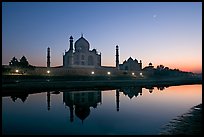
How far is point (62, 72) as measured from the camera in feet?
191

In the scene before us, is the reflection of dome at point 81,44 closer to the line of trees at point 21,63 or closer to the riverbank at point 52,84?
the riverbank at point 52,84

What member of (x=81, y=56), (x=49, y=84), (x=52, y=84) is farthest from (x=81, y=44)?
(x=49, y=84)

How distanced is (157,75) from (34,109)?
224ft

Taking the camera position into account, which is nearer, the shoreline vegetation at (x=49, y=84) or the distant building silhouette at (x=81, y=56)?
the shoreline vegetation at (x=49, y=84)

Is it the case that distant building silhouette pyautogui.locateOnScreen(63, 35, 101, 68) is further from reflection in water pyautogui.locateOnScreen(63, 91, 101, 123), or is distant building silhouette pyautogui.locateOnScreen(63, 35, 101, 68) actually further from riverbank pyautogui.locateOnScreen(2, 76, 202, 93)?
reflection in water pyautogui.locateOnScreen(63, 91, 101, 123)

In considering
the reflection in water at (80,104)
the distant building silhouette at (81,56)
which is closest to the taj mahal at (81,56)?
the distant building silhouette at (81,56)

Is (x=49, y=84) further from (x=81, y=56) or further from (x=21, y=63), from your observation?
(x=81, y=56)

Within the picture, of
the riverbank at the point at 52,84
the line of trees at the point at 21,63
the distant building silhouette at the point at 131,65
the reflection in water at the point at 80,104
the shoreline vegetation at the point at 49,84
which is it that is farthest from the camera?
the distant building silhouette at the point at 131,65

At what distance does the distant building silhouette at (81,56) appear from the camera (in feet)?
232

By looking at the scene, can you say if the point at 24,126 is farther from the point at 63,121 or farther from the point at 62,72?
the point at 62,72

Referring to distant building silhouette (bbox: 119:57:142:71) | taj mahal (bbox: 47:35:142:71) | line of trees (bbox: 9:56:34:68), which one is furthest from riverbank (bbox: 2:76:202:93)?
distant building silhouette (bbox: 119:57:142:71)

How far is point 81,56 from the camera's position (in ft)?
234

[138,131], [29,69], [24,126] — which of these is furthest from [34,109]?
[29,69]

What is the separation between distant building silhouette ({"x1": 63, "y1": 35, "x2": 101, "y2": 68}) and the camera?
7081 cm
